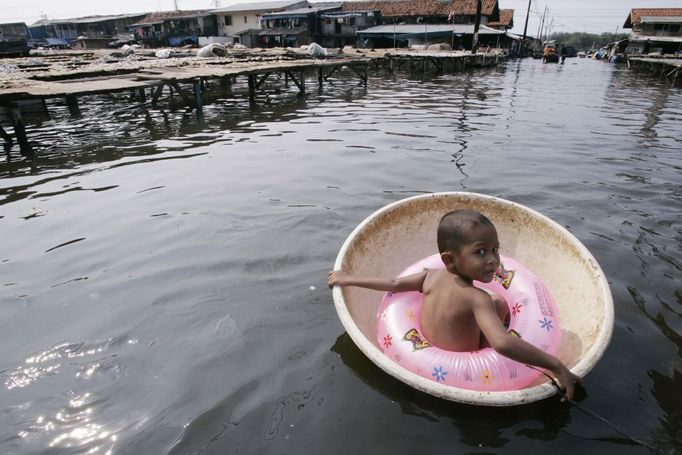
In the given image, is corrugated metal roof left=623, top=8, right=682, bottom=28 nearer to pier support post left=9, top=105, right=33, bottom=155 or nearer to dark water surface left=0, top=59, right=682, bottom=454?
dark water surface left=0, top=59, right=682, bottom=454

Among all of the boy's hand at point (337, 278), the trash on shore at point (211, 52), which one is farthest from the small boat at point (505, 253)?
the trash on shore at point (211, 52)

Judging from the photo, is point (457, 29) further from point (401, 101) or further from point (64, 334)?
point (64, 334)

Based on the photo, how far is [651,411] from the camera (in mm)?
2432

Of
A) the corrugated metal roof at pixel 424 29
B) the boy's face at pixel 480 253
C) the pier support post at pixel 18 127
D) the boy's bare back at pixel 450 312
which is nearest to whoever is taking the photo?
the boy's face at pixel 480 253

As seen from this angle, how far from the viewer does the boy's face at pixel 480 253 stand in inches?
86.0

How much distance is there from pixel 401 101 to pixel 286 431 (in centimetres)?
1396

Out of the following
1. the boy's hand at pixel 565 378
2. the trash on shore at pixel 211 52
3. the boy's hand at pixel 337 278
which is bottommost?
the boy's hand at pixel 565 378

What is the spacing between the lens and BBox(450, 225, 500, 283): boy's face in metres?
2.18

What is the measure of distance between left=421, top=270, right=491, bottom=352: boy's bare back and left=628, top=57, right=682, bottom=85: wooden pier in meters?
25.3

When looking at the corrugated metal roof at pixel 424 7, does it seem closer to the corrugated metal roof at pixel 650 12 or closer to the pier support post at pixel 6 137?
the corrugated metal roof at pixel 650 12

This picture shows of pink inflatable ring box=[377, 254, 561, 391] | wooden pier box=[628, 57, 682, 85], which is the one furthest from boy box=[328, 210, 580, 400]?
wooden pier box=[628, 57, 682, 85]

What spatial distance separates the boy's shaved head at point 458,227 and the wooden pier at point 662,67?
2532cm

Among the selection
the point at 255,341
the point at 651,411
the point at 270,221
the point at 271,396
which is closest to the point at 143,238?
the point at 270,221

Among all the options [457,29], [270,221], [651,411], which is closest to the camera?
[651,411]
